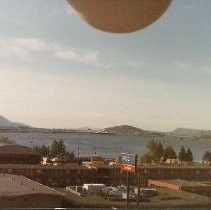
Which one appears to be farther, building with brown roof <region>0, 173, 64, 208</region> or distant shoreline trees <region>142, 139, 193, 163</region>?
distant shoreline trees <region>142, 139, 193, 163</region>

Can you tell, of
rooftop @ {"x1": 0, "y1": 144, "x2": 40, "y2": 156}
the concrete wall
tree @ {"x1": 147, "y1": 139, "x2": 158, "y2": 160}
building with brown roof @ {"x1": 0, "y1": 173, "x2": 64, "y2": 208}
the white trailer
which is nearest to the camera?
the concrete wall

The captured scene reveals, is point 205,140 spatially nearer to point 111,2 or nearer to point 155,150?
point 155,150

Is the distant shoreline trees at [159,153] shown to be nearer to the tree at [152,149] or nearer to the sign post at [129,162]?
the tree at [152,149]

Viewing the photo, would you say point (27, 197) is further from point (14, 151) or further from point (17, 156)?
point (14, 151)

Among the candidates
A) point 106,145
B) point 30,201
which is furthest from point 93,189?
point 106,145

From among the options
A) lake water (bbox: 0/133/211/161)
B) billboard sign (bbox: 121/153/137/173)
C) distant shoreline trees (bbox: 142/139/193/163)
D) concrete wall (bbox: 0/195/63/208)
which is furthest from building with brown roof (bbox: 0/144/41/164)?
lake water (bbox: 0/133/211/161)

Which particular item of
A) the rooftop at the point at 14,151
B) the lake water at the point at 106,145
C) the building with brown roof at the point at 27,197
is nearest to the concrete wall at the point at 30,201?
the building with brown roof at the point at 27,197

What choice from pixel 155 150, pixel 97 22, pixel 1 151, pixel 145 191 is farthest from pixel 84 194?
pixel 155 150

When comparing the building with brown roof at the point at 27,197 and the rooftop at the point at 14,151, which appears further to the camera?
the rooftop at the point at 14,151

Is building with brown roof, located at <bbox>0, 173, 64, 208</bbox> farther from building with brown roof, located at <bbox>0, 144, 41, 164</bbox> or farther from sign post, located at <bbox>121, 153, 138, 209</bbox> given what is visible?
building with brown roof, located at <bbox>0, 144, 41, 164</bbox>
